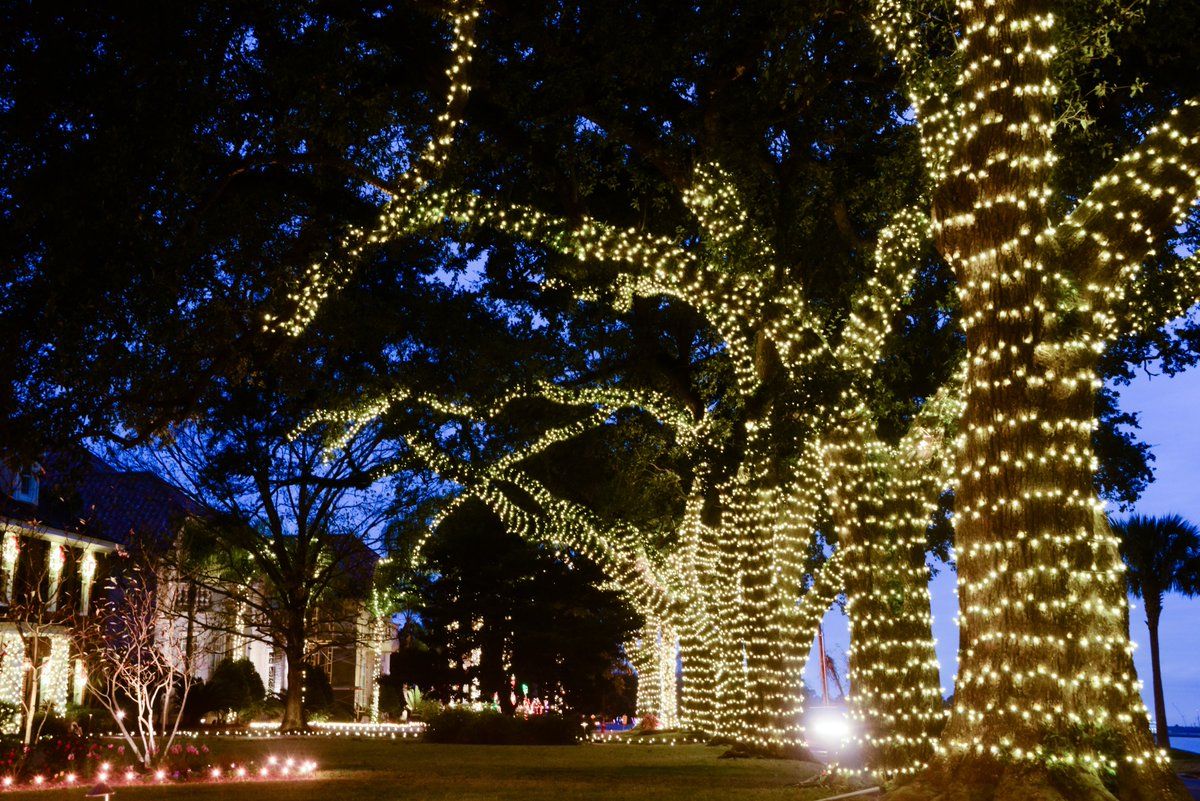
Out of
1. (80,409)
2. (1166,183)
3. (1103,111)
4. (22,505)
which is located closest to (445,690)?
(22,505)

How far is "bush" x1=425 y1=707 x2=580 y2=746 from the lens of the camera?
24.3 meters

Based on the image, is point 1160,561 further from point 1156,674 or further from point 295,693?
point 295,693

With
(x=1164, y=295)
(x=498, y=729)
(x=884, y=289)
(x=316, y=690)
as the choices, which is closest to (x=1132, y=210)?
(x=1164, y=295)

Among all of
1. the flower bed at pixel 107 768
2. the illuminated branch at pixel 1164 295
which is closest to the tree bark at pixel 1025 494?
the illuminated branch at pixel 1164 295

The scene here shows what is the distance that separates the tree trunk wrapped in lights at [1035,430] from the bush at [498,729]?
17.8 metres

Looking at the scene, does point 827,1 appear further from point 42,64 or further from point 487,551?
point 487,551

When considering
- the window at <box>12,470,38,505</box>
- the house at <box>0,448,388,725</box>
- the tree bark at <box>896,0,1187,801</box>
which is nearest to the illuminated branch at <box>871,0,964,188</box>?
the tree bark at <box>896,0,1187,801</box>

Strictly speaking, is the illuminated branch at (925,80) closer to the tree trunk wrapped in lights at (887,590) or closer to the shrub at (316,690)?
the tree trunk wrapped in lights at (887,590)

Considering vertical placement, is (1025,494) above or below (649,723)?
above

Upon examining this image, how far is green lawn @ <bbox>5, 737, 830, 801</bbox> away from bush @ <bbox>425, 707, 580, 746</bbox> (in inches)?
206

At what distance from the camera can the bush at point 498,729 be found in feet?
79.9

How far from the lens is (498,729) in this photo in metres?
24.5

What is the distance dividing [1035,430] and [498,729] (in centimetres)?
1909

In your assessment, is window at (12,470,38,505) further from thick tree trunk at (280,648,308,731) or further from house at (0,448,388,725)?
thick tree trunk at (280,648,308,731)
